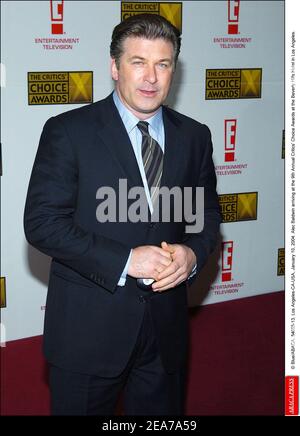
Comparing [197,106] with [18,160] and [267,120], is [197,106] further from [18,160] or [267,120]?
[18,160]

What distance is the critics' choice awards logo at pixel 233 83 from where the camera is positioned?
12.3ft

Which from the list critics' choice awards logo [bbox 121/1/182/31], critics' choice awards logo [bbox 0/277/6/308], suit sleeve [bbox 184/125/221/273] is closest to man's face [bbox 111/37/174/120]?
suit sleeve [bbox 184/125/221/273]

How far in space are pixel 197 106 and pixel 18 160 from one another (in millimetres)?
1019

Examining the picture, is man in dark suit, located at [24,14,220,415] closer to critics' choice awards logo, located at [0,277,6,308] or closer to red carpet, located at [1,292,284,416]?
red carpet, located at [1,292,284,416]

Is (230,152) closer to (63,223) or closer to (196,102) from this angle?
(196,102)

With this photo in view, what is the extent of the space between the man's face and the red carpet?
5.25ft

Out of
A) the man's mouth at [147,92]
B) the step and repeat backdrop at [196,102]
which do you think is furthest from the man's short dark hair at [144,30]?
the step and repeat backdrop at [196,102]

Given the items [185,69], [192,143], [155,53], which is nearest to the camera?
[155,53]

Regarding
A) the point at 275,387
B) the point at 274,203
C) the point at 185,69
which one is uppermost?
the point at 185,69

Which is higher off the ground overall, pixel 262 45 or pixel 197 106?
pixel 262 45

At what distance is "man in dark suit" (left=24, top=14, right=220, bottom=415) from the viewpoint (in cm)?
190

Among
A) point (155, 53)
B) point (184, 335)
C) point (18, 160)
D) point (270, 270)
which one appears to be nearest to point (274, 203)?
point (270, 270)

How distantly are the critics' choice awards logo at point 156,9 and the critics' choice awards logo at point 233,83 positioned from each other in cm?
34

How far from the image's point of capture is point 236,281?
13.6 feet
